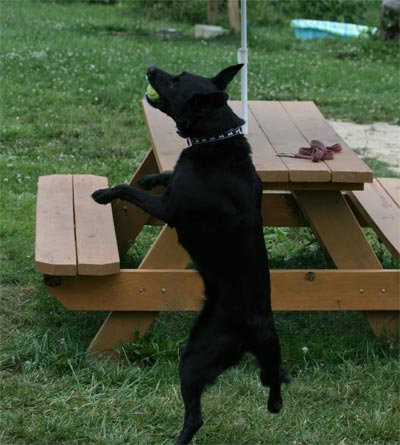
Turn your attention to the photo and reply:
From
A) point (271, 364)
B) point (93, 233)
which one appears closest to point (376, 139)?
point (93, 233)

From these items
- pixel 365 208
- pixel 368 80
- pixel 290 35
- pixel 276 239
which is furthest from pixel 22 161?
pixel 290 35

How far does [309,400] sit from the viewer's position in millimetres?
3912

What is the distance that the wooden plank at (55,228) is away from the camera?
154 inches

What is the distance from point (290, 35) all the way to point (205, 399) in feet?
37.8

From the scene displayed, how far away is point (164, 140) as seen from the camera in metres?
4.53

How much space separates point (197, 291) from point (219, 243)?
0.86m

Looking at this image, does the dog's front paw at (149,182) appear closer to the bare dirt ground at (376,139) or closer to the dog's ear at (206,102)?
the dog's ear at (206,102)

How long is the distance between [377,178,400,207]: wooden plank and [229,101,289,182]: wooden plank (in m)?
0.92

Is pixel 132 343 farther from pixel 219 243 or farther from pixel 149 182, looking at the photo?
pixel 219 243

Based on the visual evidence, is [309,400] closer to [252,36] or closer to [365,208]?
[365,208]

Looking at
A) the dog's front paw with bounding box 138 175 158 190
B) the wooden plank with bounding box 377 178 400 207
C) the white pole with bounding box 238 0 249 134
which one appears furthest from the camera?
the wooden plank with bounding box 377 178 400 207

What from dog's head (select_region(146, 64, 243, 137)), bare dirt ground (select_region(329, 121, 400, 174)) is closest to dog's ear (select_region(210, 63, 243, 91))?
dog's head (select_region(146, 64, 243, 137))

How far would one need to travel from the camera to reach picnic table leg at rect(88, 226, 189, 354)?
420cm

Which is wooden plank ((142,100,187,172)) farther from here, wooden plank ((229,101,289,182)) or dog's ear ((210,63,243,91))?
dog's ear ((210,63,243,91))
